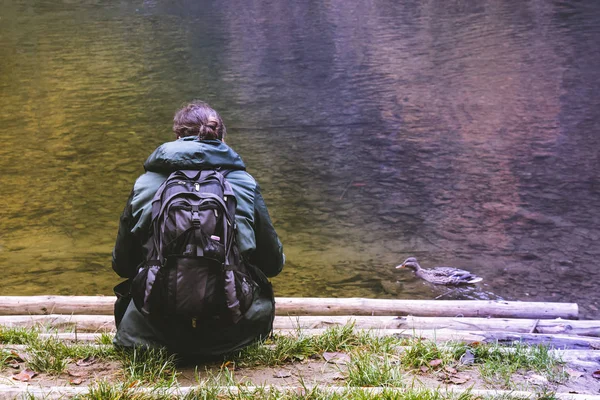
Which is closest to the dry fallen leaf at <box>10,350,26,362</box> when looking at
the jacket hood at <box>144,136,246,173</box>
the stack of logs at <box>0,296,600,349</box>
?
the stack of logs at <box>0,296,600,349</box>

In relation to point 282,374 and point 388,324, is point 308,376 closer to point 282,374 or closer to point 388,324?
point 282,374

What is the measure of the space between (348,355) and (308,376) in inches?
14.0

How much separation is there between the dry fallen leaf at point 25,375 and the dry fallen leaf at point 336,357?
1550 millimetres

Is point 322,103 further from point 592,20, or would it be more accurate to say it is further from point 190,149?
point 592,20

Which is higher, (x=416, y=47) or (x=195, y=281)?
(x=195, y=281)

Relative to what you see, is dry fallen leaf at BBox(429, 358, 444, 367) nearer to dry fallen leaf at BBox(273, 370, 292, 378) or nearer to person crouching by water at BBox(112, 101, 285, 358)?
dry fallen leaf at BBox(273, 370, 292, 378)

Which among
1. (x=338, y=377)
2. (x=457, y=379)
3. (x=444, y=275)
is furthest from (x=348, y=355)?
(x=444, y=275)

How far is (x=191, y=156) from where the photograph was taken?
3.56 m

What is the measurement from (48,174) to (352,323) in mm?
8250

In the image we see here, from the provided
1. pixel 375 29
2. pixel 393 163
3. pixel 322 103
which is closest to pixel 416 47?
pixel 375 29

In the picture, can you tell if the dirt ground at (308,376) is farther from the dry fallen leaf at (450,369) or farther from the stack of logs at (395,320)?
the stack of logs at (395,320)

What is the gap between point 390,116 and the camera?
1427cm

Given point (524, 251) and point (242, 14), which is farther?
point (242, 14)

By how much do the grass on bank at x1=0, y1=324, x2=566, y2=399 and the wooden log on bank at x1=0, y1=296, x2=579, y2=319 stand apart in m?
1.02
